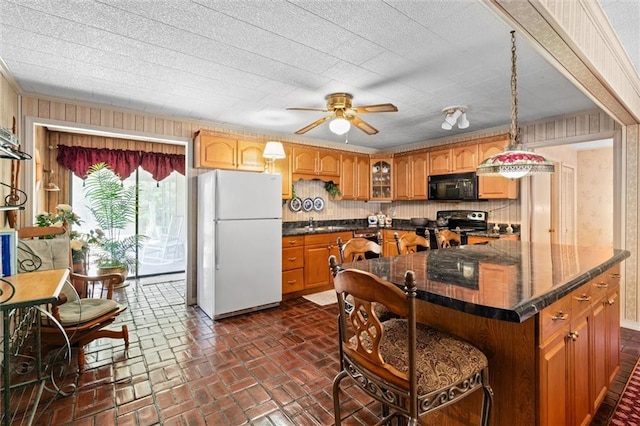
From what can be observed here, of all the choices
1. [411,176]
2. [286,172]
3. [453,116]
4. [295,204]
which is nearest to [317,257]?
[295,204]

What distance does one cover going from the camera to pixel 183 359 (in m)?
2.57

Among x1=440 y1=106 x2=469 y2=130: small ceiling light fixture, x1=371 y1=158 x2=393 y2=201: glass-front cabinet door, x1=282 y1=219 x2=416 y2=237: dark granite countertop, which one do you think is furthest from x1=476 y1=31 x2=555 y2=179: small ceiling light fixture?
x1=371 y1=158 x2=393 y2=201: glass-front cabinet door

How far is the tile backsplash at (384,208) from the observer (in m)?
4.41

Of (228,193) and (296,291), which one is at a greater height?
(228,193)

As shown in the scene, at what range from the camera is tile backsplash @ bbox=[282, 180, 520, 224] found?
14.5 ft

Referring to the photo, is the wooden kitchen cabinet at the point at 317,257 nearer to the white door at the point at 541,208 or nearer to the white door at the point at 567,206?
the white door at the point at 541,208

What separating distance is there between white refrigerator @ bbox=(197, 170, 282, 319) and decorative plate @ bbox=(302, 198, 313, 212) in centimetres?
119

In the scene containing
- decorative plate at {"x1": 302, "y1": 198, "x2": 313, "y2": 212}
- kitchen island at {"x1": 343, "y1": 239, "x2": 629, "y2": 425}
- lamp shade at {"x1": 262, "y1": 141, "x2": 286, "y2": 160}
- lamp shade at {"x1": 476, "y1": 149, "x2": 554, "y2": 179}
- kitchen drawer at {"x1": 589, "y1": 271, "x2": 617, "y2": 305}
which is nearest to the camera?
kitchen island at {"x1": 343, "y1": 239, "x2": 629, "y2": 425}

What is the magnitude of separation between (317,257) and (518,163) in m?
3.07

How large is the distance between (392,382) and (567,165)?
6.02 metres

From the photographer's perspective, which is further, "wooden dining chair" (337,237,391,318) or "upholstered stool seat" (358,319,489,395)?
"wooden dining chair" (337,237,391,318)

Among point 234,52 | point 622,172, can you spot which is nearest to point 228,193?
point 234,52

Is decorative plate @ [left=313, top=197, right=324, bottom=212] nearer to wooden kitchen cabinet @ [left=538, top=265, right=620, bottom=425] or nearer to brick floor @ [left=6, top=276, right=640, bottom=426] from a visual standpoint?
brick floor @ [left=6, top=276, right=640, bottom=426]

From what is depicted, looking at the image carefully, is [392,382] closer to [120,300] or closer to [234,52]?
[234,52]
